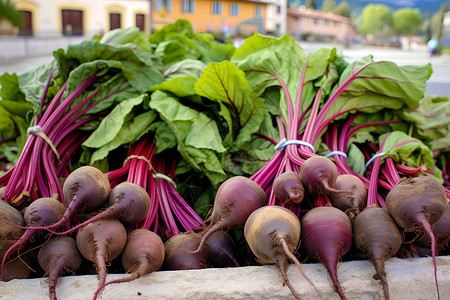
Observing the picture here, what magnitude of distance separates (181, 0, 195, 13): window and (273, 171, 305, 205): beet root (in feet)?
118

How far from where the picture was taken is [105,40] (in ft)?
8.76

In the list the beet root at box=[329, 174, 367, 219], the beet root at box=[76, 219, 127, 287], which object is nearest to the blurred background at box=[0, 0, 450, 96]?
the beet root at box=[76, 219, 127, 287]

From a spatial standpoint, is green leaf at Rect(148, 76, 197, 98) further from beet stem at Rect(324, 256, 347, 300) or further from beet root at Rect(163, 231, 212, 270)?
beet stem at Rect(324, 256, 347, 300)

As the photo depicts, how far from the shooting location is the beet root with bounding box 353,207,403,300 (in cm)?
135

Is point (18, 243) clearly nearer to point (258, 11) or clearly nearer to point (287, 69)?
point (287, 69)

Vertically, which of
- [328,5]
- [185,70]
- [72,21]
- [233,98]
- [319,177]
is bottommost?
[319,177]

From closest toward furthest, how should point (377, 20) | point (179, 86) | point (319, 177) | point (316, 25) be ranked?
point (319, 177) < point (179, 86) < point (316, 25) < point (377, 20)

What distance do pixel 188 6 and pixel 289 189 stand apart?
120ft

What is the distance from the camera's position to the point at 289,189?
57.3 inches

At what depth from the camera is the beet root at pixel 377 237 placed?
4.43 feet

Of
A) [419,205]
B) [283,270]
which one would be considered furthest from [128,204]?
[419,205]

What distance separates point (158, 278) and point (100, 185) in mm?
455

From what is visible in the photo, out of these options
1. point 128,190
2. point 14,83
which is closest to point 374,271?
point 128,190

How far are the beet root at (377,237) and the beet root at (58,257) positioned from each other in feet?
3.72
